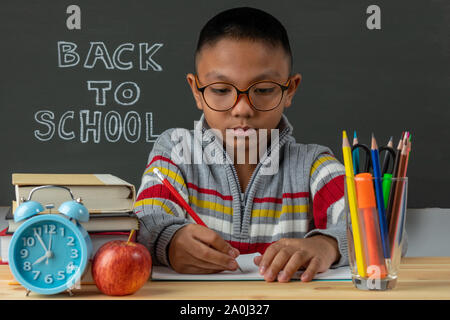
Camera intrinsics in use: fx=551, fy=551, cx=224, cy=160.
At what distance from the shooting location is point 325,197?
1.09 metres

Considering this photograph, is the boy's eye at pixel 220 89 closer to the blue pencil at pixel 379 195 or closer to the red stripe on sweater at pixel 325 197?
the red stripe on sweater at pixel 325 197

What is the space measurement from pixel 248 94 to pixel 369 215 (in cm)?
43

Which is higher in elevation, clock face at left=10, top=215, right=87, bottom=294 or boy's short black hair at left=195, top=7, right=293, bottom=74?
boy's short black hair at left=195, top=7, right=293, bottom=74

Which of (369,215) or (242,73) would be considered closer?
(369,215)

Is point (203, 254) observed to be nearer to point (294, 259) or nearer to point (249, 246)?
point (294, 259)

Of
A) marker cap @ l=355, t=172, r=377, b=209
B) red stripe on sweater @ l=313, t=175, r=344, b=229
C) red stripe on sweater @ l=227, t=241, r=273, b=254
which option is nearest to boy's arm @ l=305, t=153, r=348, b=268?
red stripe on sweater @ l=313, t=175, r=344, b=229

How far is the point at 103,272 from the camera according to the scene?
62 centimetres

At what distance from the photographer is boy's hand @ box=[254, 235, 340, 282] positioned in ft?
2.31

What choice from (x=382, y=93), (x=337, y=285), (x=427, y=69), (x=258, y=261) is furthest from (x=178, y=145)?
(x=427, y=69)

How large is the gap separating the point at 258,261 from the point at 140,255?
0.62 ft

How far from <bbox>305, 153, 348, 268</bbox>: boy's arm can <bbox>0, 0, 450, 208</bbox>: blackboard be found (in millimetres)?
758

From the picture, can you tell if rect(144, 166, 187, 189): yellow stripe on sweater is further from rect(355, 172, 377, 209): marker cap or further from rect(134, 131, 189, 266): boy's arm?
rect(355, 172, 377, 209): marker cap

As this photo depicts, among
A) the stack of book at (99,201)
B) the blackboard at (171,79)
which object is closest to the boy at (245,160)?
the stack of book at (99,201)

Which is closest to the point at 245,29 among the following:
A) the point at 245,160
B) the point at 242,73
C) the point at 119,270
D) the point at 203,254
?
the point at 242,73
